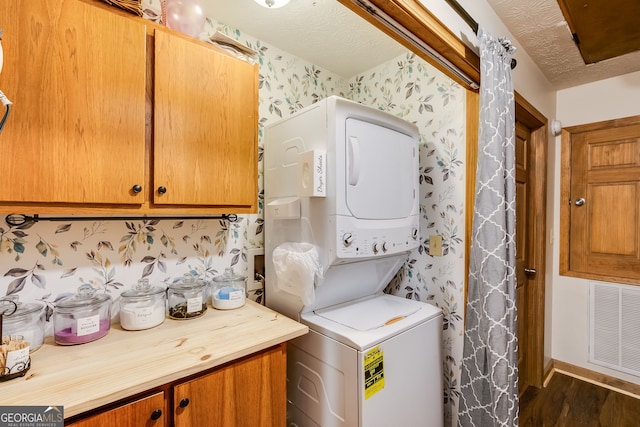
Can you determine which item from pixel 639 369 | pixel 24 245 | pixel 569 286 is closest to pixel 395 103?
pixel 24 245

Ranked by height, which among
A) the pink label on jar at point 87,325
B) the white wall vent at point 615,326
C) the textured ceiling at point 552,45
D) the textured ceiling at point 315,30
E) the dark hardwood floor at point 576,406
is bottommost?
the dark hardwood floor at point 576,406

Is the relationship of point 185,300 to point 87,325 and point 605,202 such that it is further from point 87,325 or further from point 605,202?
point 605,202

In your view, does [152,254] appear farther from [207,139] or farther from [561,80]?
[561,80]

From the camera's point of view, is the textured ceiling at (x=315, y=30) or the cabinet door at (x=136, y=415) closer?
the cabinet door at (x=136, y=415)

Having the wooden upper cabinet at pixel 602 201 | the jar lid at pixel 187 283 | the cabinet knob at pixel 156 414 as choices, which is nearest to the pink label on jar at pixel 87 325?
the jar lid at pixel 187 283

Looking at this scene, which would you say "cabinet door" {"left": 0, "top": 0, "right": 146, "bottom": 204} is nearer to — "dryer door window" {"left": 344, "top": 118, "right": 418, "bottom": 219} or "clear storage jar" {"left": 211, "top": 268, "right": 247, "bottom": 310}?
"clear storage jar" {"left": 211, "top": 268, "right": 247, "bottom": 310}

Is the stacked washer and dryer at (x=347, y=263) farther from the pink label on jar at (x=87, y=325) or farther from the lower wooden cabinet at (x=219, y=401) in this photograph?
the pink label on jar at (x=87, y=325)

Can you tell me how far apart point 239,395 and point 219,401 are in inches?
3.0

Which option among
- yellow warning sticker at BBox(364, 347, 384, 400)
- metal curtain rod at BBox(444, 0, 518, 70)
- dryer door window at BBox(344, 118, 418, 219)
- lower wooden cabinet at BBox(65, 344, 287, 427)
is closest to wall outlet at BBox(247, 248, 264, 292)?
lower wooden cabinet at BBox(65, 344, 287, 427)

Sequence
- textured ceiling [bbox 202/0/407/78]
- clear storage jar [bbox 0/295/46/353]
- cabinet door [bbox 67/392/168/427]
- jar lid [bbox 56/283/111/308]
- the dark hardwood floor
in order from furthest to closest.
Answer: the dark hardwood floor → textured ceiling [bbox 202/0/407/78] → jar lid [bbox 56/283/111/308] → clear storage jar [bbox 0/295/46/353] → cabinet door [bbox 67/392/168/427]

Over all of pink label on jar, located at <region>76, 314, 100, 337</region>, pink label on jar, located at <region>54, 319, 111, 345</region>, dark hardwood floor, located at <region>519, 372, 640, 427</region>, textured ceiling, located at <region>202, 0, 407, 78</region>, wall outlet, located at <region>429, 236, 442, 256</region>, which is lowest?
dark hardwood floor, located at <region>519, 372, 640, 427</region>

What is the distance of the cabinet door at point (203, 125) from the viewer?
1.20 meters

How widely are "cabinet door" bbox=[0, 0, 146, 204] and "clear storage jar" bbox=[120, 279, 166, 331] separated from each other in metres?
0.45

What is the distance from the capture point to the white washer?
1.23 m
